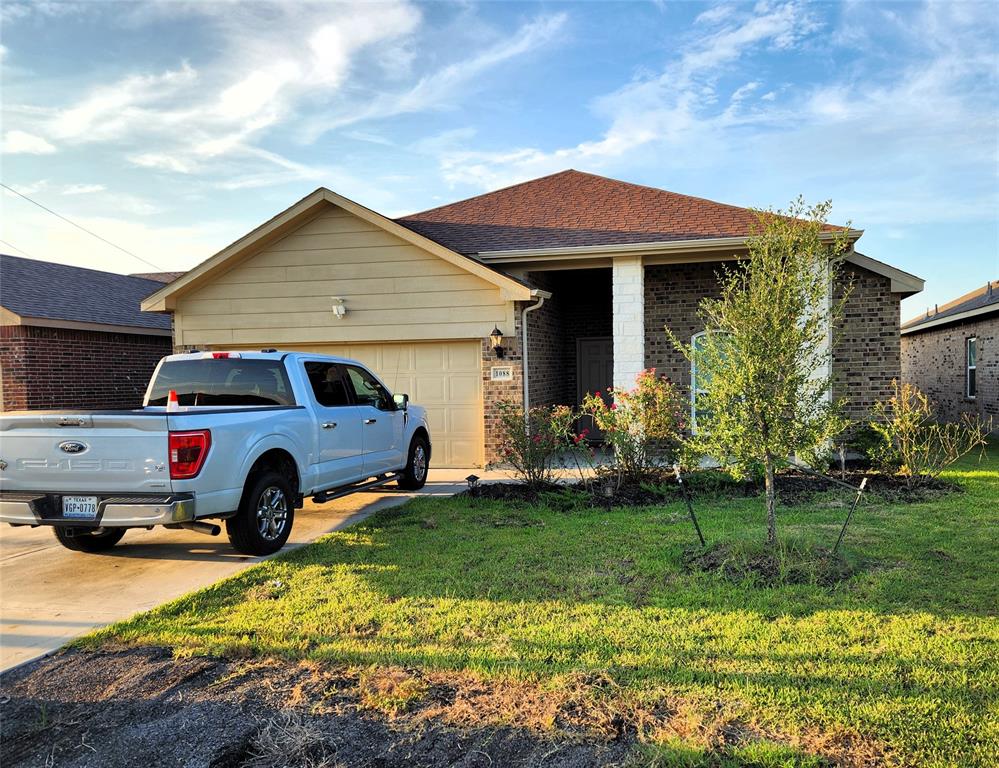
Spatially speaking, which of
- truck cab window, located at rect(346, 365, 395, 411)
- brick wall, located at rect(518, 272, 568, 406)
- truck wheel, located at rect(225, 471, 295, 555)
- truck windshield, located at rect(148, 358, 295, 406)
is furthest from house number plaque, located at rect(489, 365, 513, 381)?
truck wheel, located at rect(225, 471, 295, 555)

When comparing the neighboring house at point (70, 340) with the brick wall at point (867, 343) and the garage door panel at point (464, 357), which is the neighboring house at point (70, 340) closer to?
the garage door panel at point (464, 357)

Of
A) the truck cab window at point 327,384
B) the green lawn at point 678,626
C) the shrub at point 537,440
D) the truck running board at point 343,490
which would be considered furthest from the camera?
the shrub at point 537,440

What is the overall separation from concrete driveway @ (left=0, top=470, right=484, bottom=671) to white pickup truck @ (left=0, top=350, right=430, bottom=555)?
35 centimetres

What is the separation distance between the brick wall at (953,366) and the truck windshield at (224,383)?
1650cm

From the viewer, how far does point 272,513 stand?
6352 mm

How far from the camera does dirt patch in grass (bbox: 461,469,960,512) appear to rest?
26.7ft

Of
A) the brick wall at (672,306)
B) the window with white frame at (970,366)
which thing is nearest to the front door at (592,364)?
the brick wall at (672,306)

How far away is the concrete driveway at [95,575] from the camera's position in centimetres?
459

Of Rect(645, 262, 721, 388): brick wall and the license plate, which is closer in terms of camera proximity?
the license plate

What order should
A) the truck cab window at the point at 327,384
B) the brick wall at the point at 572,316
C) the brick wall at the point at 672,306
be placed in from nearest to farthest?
the truck cab window at the point at 327,384 < the brick wall at the point at 672,306 < the brick wall at the point at 572,316

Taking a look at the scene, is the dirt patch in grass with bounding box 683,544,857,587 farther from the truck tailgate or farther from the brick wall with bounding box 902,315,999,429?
the brick wall with bounding box 902,315,999,429

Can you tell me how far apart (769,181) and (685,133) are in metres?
4.91

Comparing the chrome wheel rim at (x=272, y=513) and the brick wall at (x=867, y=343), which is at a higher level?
the brick wall at (x=867, y=343)

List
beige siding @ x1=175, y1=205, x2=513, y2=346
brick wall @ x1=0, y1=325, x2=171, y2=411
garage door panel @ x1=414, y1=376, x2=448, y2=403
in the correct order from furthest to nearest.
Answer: brick wall @ x1=0, y1=325, x2=171, y2=411 < garage door panel @ x1=414, y1=376, x2=448, y2=403 < beige siding @ x1=175, y1=205, x2=513, y2=346
